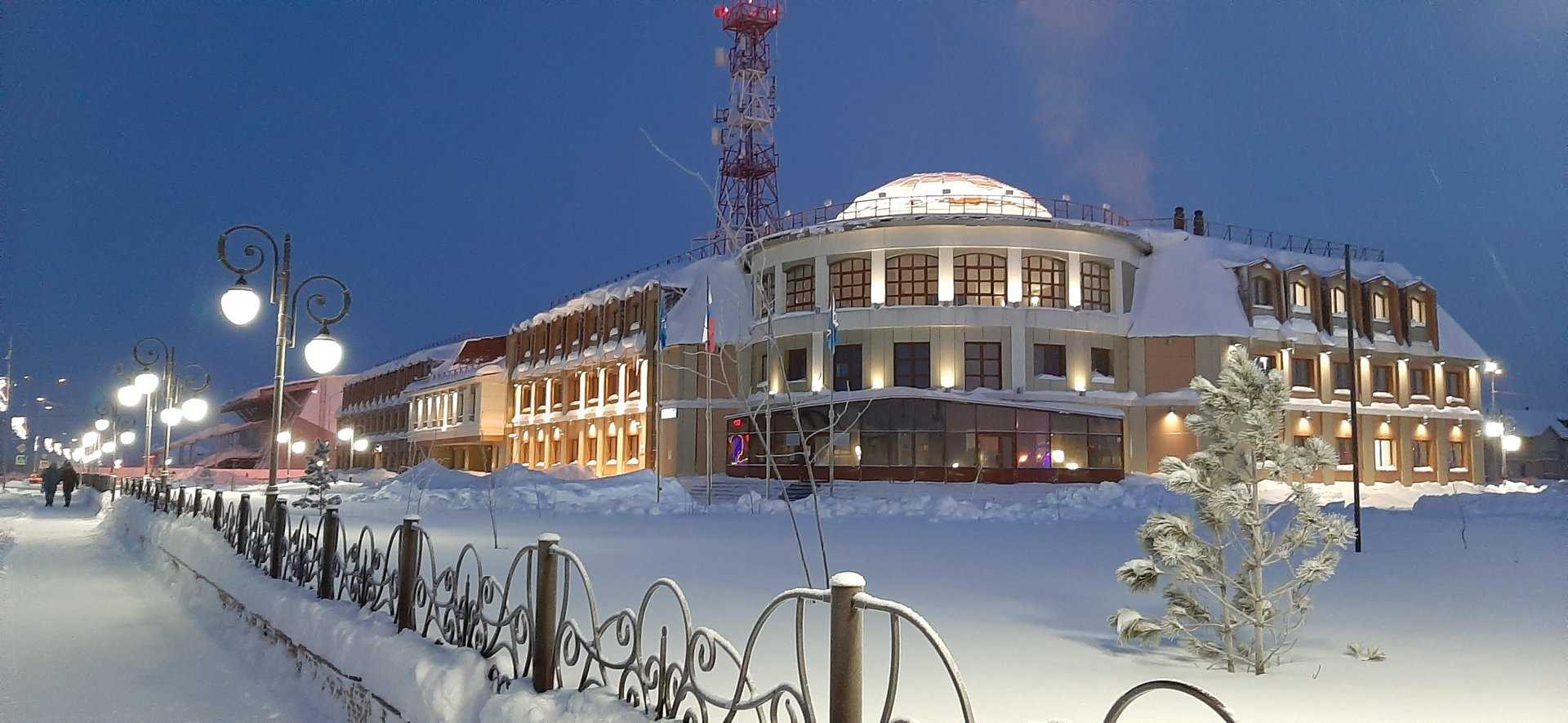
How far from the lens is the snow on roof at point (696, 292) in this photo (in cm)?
4384

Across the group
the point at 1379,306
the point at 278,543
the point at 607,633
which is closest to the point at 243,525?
the point at 278,543

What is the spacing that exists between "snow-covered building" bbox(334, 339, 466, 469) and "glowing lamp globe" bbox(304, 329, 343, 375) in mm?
57107

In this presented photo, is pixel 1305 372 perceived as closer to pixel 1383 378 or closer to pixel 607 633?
pixel 1383 378

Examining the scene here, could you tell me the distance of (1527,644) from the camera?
8102 millimetres

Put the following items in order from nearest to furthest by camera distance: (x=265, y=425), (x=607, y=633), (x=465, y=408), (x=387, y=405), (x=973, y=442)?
(x=607, y=633)
(x=973, y=442)
(x=465, y=408)
(x=387, y=405)
(x=265, y=425)

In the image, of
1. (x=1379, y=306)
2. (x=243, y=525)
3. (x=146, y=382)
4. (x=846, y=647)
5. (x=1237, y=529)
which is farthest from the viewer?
(x=1379, y=306)

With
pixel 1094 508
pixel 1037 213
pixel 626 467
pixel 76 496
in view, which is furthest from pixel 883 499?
pixel 76 496

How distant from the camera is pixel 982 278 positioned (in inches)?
1590

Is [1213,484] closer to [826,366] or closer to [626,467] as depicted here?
[826,366]

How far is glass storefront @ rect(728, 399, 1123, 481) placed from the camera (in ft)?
123

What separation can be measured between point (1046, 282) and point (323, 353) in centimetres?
3255

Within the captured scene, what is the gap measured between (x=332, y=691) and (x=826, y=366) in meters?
33.5

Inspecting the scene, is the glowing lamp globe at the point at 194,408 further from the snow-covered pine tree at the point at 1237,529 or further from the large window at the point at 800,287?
the snow-covered pine tree at the point at 1237,529

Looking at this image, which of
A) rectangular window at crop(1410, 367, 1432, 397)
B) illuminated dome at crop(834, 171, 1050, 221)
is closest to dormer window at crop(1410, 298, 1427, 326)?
rectangular window at crop(1410, 367, 1432, 397)
